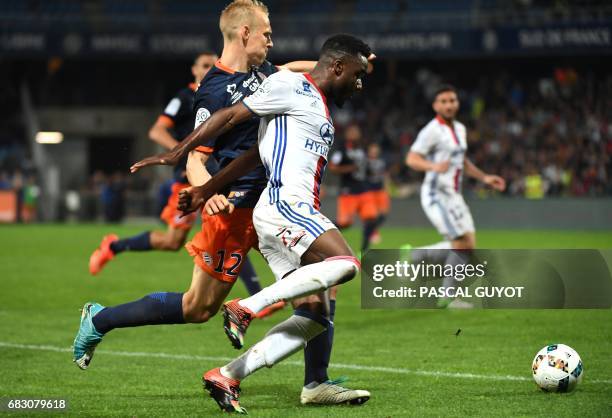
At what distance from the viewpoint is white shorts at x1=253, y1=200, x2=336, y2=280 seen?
5.12 m

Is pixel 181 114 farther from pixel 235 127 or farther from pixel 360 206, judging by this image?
pixel 360 206

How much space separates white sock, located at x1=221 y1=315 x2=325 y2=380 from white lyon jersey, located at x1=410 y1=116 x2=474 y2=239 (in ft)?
18.3

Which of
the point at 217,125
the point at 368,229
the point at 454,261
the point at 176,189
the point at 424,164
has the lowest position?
the point at 368,229

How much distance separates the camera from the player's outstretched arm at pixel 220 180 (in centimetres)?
529

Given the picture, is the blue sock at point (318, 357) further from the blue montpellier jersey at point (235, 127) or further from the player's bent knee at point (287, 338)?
the blue montpellier jersey at point (235, 127)

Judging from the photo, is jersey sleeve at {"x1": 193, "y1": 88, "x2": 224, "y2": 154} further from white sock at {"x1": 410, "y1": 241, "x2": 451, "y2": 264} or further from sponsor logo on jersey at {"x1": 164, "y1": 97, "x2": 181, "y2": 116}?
white sock at {"x1": 410, "y1": 241, "x2": 451, "y2": 264}

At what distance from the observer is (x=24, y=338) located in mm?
8461

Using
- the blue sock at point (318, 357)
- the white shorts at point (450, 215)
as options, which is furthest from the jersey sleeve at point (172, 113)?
the blue sock at point (318, 357)

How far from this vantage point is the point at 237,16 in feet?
20.0

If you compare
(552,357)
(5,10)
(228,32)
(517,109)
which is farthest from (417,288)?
(5,10)

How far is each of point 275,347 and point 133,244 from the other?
234 inches

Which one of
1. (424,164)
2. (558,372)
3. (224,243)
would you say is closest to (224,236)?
(224,243)

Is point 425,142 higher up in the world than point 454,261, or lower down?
higher up

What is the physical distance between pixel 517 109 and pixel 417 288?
25.8 m
